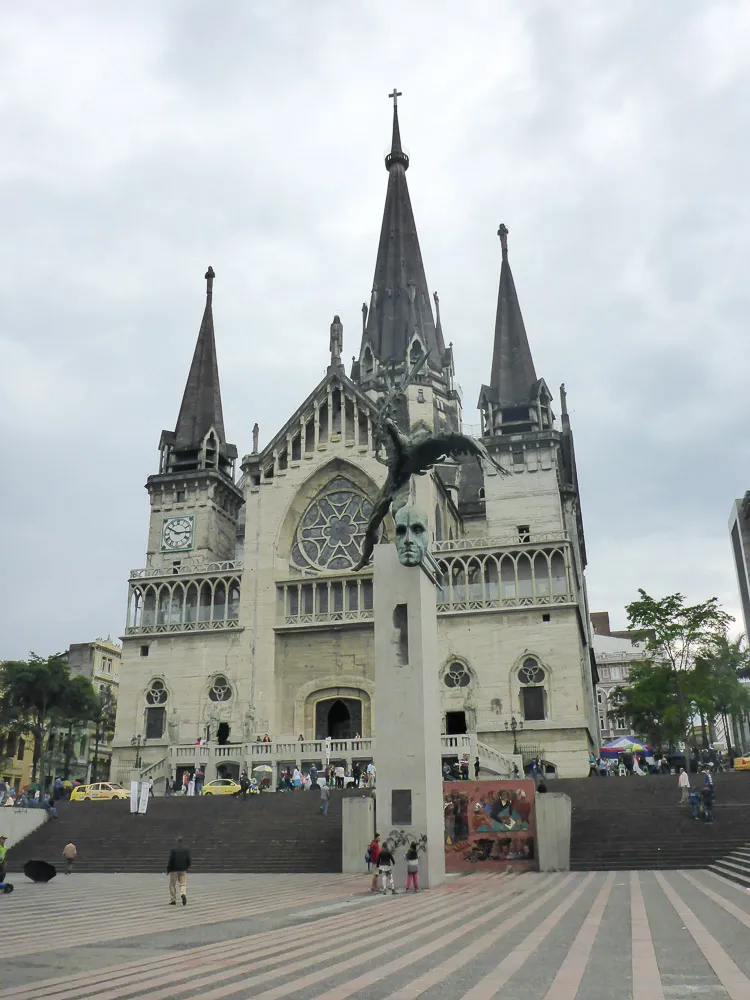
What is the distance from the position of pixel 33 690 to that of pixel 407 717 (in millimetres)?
40640

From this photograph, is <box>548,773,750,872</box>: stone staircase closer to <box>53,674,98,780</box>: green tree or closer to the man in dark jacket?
the man in dark jacket

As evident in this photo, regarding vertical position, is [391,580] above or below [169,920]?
above


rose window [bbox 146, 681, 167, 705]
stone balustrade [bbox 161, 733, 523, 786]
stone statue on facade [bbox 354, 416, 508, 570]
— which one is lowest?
stone balustrade [bbox 161, 733, 523, 786]

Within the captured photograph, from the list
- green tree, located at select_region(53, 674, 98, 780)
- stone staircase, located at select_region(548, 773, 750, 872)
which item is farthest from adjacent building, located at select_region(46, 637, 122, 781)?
stone staircase, located at select_region(548, 773, 750, 872)

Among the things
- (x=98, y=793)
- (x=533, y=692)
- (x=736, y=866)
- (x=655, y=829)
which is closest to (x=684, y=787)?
(x=655, y=829)

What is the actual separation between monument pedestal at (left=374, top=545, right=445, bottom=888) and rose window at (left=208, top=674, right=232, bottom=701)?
27.2 m

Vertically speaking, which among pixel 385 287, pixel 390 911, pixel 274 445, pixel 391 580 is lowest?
pixel 390 911

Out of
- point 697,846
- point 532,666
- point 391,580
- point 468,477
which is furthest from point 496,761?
point 468,477

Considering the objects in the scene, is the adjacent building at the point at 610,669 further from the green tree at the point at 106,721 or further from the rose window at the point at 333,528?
the rose window at the point at 333,528

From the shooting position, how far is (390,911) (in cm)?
1458

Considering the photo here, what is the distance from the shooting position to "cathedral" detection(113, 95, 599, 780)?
43.2 metres

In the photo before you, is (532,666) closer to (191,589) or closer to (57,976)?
(191,589)

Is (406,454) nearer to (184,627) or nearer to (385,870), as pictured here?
(385,870)

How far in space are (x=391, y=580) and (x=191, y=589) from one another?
30.5 metres
